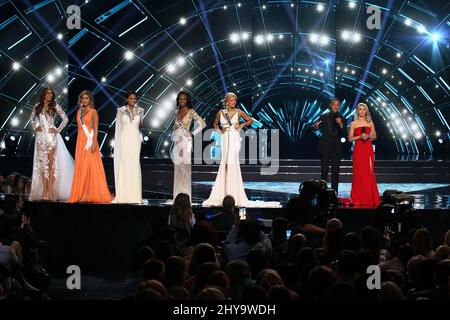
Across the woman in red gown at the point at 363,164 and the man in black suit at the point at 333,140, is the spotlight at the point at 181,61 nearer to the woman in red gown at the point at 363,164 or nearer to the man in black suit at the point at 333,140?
the man in black suit at the point at 333,140

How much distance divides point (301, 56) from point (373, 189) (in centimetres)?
1289

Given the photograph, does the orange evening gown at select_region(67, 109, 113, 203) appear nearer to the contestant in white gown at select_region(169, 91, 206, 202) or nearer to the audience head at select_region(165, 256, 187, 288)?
the contestant in white gown at select_region(169, 91, 206, 202)

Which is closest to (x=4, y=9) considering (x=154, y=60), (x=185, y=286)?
(x=154, y=60)

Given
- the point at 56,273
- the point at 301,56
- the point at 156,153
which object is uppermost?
the point at 301,56

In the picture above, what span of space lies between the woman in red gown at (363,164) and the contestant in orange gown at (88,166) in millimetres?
3495

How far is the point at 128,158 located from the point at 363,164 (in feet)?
10.9

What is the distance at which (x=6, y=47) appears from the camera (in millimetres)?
16125

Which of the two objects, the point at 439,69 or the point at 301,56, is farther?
the point at 301,56

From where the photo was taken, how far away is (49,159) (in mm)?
10578

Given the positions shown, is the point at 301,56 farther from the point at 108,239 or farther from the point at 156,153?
the point at 108,239

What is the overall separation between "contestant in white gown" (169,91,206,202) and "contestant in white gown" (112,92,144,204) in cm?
52

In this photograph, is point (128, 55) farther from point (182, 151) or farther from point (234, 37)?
point (182, 151)

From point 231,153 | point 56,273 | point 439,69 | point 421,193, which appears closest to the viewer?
point 56,273

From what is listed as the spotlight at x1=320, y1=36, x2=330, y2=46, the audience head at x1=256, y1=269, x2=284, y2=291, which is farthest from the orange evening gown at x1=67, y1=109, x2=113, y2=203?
the spotlight at x1=320, y1=36, x2=330, y2=46
